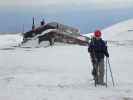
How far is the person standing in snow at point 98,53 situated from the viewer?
15656 mm

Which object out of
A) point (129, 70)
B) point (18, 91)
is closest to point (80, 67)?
point (129, 70)

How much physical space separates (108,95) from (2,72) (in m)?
8.88

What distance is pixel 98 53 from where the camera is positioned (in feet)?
51.9

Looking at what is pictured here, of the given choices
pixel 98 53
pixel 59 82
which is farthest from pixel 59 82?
pixel 98 53

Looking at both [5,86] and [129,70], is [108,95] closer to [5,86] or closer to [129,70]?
[5,86]

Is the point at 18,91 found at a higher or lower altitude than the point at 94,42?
lower

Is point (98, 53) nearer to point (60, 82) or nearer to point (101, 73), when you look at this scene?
point (101, 73)

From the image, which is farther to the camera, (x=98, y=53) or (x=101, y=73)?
(x=101, y=73)

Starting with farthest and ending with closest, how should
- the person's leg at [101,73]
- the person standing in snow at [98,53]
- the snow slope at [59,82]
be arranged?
the person's leg at [101,73] < the person standing in snow at [98,53] < the snow slope at [59,82]

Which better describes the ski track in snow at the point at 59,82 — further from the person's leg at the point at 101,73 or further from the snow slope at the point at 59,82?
the person's leg at the point at 101,73

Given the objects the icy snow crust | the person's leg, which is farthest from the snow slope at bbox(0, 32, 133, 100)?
the person's leg

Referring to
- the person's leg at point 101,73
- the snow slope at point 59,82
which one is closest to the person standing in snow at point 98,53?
the person's leg at point 101,73

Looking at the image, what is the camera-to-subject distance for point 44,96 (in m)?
13.2

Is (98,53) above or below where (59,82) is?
above
